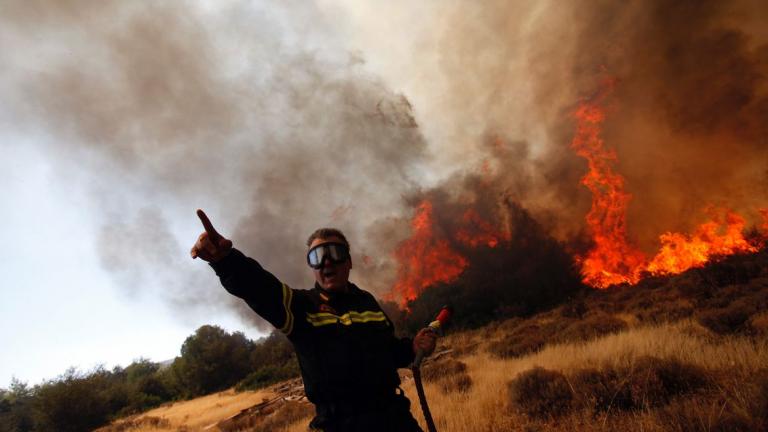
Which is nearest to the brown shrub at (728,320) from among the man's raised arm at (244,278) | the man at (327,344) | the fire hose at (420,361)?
the fire hose at (420,361)

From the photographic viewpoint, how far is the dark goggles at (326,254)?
2.77 metres

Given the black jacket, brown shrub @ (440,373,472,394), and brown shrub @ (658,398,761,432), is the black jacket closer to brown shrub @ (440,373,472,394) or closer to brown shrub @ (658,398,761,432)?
brown shrub @ (658,398,761,432)

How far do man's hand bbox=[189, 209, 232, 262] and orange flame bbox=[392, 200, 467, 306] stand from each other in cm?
2709

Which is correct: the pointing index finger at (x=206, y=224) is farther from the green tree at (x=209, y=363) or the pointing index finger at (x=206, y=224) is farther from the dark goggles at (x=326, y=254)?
the green tree at (x=209, y=363)

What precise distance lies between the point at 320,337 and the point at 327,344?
0.24 ft

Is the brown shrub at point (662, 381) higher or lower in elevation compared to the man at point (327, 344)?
lower

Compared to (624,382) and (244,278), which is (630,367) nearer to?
(624,382)

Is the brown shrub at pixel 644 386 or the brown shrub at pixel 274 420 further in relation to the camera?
the brown shrub at pixel 274 420

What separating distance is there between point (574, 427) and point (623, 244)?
23297 millimetres

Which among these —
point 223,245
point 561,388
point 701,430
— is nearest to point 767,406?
point 701,430

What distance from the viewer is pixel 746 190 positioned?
18125mm

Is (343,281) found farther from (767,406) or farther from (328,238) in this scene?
(767,406)

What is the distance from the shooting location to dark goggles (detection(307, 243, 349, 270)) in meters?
2.77

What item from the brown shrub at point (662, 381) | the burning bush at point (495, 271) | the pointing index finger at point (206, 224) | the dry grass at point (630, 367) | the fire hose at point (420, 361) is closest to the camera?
the pointing index finger at point (206, 224)
